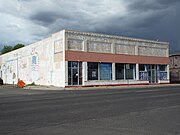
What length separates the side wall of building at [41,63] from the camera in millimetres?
36906

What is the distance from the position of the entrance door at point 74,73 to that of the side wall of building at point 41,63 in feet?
3.49

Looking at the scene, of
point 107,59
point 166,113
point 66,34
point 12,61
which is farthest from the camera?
point 12,61

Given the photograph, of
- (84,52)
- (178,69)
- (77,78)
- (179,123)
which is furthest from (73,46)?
(178,69)

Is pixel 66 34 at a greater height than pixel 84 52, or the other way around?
pixel 66 34

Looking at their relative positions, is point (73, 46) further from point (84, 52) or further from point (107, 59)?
point (107, 59)

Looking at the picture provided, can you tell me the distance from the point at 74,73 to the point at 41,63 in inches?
323

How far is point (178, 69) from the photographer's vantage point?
213 feet

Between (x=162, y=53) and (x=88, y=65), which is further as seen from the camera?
(x=162, y=53)

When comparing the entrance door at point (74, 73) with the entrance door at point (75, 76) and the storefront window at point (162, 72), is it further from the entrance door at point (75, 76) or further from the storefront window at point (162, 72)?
the storefront window at point (162, 72)

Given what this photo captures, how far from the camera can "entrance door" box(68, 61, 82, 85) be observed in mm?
36062

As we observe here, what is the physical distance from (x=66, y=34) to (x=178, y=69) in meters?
38.5

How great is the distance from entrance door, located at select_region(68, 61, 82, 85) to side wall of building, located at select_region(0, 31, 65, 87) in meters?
1.06

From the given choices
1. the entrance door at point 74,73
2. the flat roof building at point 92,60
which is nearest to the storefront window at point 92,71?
the flat roof building at point 92,60

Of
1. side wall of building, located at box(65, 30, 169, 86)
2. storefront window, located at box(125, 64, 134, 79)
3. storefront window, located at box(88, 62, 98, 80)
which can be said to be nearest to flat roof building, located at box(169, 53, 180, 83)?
side wall of building, located at box(65, 30, 169, 86)
